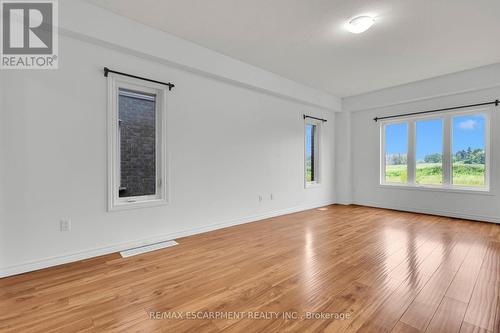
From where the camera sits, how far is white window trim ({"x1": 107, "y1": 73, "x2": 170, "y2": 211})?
118 inches

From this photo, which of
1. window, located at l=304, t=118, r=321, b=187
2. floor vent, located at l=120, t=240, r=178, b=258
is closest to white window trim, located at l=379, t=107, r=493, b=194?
window, located at l=304, t=118, r=321, b=187

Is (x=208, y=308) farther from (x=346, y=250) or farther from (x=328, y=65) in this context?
(x=328, y=65)

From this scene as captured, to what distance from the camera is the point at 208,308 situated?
6.07ft

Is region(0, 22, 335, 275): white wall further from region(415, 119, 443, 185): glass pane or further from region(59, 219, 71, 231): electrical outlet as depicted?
region(415, 119, 443, 185): glass pane

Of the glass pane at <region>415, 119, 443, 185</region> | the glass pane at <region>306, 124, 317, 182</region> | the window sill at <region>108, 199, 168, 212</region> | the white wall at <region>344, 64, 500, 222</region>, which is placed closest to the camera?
the window sill at <region>108, 199, 168, 212</region>

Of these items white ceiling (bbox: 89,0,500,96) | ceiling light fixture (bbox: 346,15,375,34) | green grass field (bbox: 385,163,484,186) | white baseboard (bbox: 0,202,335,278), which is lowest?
white baseboard (bbox: 0,202,335,278)

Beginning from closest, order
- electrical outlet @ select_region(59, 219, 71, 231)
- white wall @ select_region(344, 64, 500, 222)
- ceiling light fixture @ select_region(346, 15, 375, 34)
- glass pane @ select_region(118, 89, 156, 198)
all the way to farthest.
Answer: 1. electrical outlet @ select_region(59, 219, 71, 231)
2. ceiling light fixture @ select_region(346, 15, 375, 34)
3. glass pane @ select_region(118, 89, 156, 198)
4. white wall @ select_region(344, 64, 500, 222)

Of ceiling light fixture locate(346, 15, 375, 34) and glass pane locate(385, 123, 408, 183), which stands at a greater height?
ceiling light fixture locate(346, 15, 375, 34)

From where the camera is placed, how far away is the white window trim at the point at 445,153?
15.3 feet

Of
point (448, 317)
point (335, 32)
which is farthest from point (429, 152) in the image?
point (448, 317)

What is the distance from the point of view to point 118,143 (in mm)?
3168

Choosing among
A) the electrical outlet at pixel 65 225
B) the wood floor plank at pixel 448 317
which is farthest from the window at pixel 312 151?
the electrical outlet at pixel 65 225

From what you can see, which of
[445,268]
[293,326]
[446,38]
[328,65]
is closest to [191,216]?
[293,326]

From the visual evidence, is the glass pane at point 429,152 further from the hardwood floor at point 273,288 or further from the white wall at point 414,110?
the hardwood floor at point 273,288
